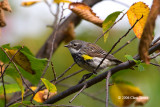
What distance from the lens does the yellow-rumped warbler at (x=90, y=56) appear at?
190 inches

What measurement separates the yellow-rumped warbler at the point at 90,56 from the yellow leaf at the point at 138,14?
2142 mm

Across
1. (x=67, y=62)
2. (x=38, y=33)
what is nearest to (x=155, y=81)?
(x=67, y=62)

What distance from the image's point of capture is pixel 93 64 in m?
4.85

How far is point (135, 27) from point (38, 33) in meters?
5.82

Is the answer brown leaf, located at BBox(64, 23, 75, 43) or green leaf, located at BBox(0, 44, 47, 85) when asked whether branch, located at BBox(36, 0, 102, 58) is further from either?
green leaf, located at BBox(0, 44, 47, 85)

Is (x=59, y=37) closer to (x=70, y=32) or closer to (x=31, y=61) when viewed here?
(x=70, y=32)

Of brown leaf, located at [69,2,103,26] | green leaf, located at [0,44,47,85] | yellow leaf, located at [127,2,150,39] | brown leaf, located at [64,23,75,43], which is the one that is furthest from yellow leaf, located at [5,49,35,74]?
brown leaf, located at [64,23,75,43]

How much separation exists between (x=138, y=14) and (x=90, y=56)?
8.60ft

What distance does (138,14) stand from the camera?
2.51 meters

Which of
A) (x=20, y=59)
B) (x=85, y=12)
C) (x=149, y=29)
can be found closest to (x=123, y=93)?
(x=85, y=12)

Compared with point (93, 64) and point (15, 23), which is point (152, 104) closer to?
point (93, 64)

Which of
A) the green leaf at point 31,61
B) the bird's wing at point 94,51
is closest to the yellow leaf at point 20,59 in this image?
the green leaf at point 31,61

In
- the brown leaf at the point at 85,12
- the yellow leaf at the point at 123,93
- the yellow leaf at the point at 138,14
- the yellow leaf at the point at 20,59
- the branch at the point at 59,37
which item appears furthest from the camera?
the branch at the point at 59,37

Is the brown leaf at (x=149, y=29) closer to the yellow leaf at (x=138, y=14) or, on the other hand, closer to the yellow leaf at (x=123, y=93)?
the yellow leaf at (x=138, y=14)
